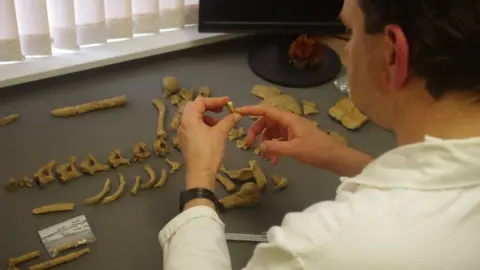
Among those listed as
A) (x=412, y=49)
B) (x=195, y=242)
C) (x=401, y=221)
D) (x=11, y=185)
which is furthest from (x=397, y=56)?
(x=11, y=185)

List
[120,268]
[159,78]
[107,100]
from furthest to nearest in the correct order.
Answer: [159,78]
[107,100]
[120,268]

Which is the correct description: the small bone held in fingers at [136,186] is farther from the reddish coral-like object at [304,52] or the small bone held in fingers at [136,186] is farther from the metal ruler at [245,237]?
the reddish coral-like object at [304,52]

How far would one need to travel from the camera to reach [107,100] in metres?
1.33

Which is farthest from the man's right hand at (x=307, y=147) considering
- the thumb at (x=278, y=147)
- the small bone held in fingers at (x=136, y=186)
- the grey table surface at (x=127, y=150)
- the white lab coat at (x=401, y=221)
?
the white lab coat at (x=401, y=221)

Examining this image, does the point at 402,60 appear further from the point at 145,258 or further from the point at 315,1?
the point at 315,1

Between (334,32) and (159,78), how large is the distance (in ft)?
1.33

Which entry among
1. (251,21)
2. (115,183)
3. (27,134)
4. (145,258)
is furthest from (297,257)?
(251,21)

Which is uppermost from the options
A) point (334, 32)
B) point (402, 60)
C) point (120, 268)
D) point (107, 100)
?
point (402, 60)

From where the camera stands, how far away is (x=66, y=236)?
1.05 meters

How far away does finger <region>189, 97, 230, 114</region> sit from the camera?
105 centimetres

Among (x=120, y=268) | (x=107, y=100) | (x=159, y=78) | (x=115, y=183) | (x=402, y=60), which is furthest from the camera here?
(x=159, y=78)

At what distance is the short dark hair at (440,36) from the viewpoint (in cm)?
61

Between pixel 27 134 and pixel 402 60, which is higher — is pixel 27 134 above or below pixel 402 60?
below

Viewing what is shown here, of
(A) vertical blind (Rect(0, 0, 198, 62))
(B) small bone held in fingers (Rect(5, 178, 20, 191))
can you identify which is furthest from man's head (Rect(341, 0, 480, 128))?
(A) vertical blind (Rect(0, 0, 198, 62))
